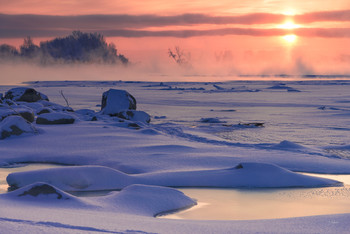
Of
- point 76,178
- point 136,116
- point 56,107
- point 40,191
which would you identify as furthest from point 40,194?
point 56,107

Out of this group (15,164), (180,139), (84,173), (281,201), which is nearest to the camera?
(281,201)

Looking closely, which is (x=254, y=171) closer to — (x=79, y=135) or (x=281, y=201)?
(x=281, y=201)

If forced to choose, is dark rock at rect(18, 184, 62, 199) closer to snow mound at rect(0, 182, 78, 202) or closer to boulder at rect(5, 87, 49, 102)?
snow mound at rect(0, 182, 78, 202)

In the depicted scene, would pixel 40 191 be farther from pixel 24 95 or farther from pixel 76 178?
pixel 24 95

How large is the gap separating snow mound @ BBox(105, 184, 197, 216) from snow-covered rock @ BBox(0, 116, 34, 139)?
15.7ft

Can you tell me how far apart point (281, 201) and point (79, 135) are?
5305 mm

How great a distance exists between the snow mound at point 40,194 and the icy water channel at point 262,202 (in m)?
0.85

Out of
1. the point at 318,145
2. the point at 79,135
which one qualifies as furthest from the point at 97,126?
the point at 318,145

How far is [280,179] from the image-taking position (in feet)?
18.2

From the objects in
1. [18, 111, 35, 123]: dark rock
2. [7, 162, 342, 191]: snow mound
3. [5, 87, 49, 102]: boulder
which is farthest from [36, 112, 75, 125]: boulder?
[5, 87, 49, 102]: boulder

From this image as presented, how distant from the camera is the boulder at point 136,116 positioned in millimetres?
11773

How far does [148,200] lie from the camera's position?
14.4 feet

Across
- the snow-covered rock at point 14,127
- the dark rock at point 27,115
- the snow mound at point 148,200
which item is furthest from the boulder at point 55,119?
the snow mound at point 148,200

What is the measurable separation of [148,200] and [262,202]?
3.84 ft
